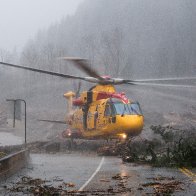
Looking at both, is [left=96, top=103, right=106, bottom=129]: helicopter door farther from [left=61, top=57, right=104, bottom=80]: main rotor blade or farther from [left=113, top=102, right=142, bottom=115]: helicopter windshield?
[left=61, top=57, right=104, bottom=80]: main rotor blade

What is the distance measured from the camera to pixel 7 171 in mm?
18094

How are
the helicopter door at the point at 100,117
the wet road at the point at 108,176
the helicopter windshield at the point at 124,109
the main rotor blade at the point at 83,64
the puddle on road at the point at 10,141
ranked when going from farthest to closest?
the puddle on road at the point at 10,141 → the helicopter door at the point at 100,117 → the helicopter windshield at the point at 124,109 → the main rotor blade at the point at 83,64 → the wet road at the point at 108,176

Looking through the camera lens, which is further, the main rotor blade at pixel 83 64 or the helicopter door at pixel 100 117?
the helicopter door at pixel 100 117

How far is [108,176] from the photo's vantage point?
18.1 m

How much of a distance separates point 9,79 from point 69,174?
13816 cm

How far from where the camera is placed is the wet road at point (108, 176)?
48.3 ft

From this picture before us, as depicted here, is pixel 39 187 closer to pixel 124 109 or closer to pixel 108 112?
pixel 124 109

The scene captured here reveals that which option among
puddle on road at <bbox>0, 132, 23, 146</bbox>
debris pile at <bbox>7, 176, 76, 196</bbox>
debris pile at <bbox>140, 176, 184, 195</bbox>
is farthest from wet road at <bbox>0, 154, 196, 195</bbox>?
puddle on road at <bbox>0, 132, 23, 146</bbox>

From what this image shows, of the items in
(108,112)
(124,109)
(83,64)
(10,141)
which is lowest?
(10,141)

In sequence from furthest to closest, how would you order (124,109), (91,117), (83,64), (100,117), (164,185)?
1. (91,117)
2. (100,117)
3. (124,109)
4. (83,64)
5. (164,185)

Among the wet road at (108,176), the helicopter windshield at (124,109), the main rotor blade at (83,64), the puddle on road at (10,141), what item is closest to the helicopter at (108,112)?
the helicopter windshield at (124,109)

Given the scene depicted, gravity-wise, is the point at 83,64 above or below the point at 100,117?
above

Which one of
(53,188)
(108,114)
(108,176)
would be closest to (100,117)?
(108,114)

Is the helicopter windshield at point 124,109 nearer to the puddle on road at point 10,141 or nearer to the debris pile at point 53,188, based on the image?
the debris pile at point 53,188
